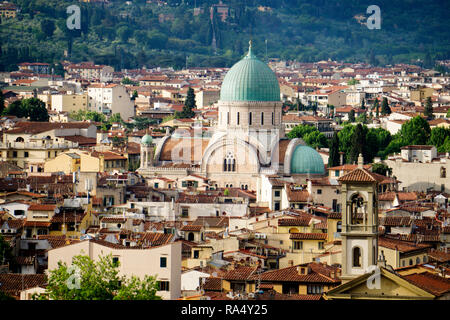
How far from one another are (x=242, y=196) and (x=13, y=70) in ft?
342

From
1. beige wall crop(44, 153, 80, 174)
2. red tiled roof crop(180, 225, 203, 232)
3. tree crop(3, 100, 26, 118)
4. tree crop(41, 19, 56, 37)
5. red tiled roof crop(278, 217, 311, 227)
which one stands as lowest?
beige wall crop(44, 153, 80, 174)

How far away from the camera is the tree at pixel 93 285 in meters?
22.4

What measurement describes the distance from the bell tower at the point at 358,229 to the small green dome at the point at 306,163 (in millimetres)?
32867

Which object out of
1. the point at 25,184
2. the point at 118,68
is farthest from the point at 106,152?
the point at 118,68

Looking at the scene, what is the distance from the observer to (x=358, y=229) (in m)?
25.5

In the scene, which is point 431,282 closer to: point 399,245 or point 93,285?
point 93,285

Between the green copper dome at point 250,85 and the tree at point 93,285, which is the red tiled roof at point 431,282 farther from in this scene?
the green copper dome at point 250,85

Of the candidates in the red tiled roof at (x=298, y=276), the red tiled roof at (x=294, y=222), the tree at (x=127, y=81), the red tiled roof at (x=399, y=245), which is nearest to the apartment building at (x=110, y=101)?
the tree at (x=127, y=81)

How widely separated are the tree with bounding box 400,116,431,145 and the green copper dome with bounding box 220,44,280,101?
1576cm

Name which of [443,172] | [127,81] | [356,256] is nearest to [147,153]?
[443,172]

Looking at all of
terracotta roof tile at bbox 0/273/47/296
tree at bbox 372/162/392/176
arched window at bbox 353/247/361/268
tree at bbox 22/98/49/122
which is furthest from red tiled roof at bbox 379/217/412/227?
tree at bbox 22/98/49/122

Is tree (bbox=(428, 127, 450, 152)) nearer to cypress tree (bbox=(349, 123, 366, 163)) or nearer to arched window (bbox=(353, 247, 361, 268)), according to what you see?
cypress tree (bbox=(349, 123, 366, 163))

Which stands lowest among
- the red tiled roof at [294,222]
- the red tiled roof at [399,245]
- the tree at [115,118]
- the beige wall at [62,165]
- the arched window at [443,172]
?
the tree at [115,118]

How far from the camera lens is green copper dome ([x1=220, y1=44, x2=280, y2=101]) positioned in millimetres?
61656
